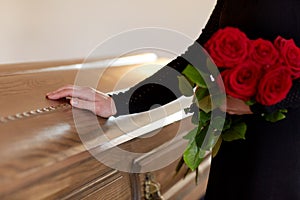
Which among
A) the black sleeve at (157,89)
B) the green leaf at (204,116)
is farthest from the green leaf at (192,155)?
the black sleeve at (157,89)

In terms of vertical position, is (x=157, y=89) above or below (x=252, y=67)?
below

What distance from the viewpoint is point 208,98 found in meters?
0.77

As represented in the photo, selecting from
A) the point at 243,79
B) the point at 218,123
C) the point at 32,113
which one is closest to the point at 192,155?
the point at 218,123

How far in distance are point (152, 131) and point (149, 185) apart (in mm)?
115

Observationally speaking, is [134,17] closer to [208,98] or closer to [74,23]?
[74,23]

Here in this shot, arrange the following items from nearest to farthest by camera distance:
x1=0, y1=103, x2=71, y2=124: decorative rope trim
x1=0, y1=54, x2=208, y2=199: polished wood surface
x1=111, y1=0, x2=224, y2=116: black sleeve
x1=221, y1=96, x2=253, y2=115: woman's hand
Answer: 1. x1=0, y1=54, x2=208, y2=199: polished wood surface
2. x1=0, y1=103, x2=71, y2=124: decorative rope trim
3. x1=221, y1=96, x2=253, y2=115: woman's hand
4. x1=111, y1=0, x2=224, y2=116: black sleeve

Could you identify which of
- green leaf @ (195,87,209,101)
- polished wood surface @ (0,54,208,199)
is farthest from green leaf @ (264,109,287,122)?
polished wood surface @ (0,54,208,199)

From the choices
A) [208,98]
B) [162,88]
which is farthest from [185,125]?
[208,98]

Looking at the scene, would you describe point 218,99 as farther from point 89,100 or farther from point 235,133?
point 89,100

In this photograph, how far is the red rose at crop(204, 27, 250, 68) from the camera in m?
0.72

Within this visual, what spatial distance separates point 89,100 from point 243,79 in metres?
0.31

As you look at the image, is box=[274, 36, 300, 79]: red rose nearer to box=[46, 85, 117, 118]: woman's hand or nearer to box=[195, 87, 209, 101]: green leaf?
box=[195, 87, 209, 101]: green leaf

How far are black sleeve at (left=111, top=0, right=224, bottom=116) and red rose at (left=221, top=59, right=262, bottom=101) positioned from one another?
6.6 inches

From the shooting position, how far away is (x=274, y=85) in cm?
72
